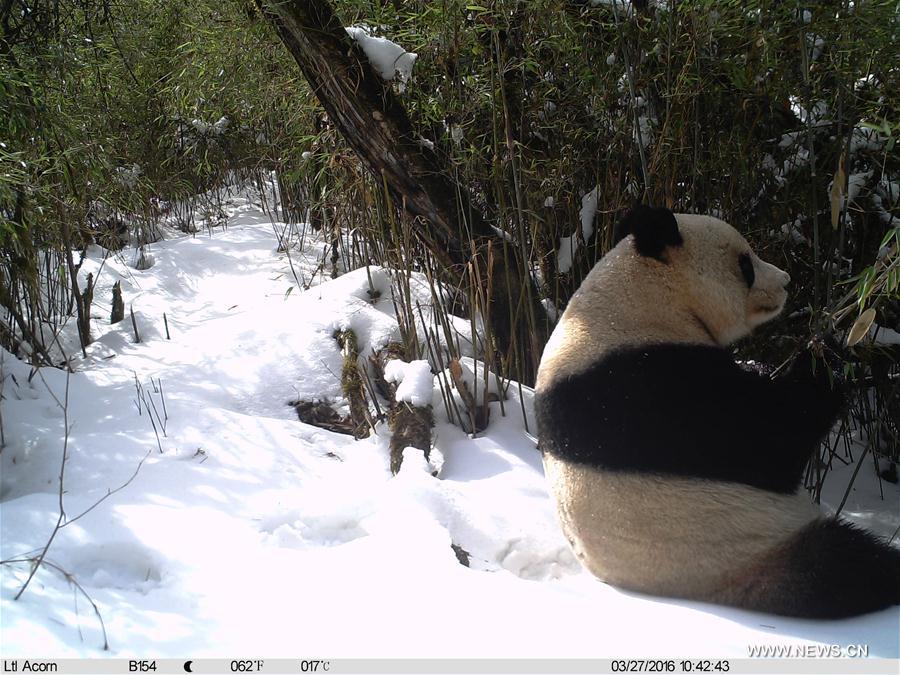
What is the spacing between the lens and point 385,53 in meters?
2.92

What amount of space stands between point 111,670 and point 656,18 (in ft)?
8.51

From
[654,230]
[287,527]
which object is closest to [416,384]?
[287,527]

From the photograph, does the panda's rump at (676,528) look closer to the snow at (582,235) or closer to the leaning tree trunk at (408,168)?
the leaning tree trunk at (408,168)

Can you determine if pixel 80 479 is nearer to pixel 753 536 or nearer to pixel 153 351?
pixel 153 351

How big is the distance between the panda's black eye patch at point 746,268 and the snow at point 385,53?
154 cm

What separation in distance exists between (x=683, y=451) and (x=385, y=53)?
6.54 ft

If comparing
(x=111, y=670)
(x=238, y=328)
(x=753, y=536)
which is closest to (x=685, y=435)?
(x=753, y=536)

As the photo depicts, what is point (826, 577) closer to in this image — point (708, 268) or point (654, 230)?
point (708, 268)

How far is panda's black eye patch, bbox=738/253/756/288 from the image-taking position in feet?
7.48

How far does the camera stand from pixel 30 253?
3447mm

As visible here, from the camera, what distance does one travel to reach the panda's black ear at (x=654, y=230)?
2.12 meters

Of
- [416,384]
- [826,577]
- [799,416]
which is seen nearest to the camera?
[826,577]

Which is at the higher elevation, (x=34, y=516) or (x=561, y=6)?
(x=561, y=6)
